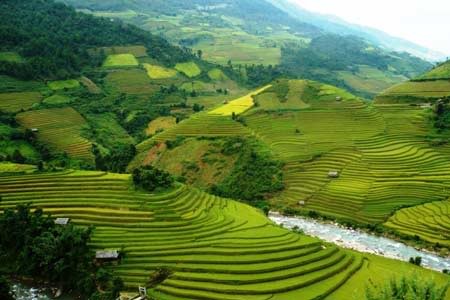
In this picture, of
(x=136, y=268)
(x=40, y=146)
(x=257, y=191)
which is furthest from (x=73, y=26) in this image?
(x=136, y=268)

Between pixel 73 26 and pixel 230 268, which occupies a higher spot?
pixel 73 26

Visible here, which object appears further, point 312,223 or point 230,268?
point 312,223

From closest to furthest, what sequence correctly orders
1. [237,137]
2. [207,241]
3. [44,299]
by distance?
[44,299], [207,241], [237,137]

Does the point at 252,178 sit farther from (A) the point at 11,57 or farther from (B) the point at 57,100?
(A) the point at 11,57

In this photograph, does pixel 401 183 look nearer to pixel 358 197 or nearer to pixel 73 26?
pixel 358 197

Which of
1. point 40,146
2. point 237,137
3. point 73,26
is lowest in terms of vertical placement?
point 40,146

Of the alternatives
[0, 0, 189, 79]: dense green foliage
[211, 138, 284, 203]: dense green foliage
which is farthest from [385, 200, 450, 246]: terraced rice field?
[0, 0, 189, 79]: dense green foliage

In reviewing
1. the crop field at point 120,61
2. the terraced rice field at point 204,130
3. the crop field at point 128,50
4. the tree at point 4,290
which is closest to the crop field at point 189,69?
the crop field at point 128,50
